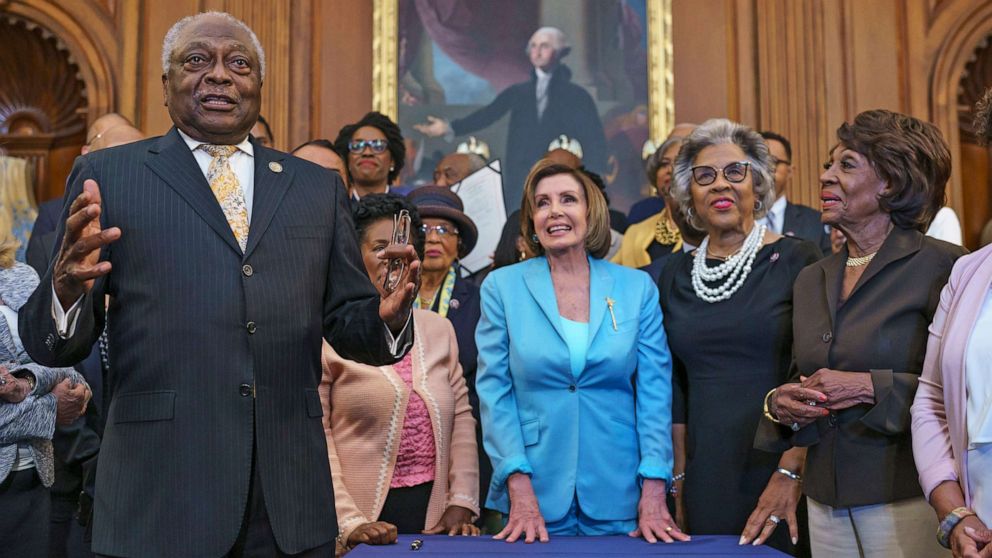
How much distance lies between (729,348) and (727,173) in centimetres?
62

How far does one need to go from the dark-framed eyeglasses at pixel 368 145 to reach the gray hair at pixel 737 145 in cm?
202

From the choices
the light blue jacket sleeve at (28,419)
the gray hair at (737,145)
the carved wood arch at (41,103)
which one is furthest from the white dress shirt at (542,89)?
the light blue jacket sleeve at (28,419)

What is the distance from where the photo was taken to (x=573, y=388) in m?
3.51

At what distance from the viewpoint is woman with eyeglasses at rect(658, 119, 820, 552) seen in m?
3.54

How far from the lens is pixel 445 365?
3881 millimetres

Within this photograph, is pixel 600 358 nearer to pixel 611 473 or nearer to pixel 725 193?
pixel 611 473

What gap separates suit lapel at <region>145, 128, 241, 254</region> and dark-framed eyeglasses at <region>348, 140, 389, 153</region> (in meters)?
3.13

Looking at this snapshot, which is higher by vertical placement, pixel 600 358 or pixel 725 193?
pixel 725 193

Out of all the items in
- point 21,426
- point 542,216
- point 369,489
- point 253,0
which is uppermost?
point 253,0

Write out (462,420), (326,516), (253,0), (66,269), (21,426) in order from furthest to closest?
(253,0), (462,420), (21,426), (326,516), (66,269)

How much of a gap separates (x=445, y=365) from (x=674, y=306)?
80cm

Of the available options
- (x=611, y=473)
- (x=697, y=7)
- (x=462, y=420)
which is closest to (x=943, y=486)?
(x=611, y=473)

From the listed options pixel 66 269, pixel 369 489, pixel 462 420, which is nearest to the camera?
pixel 66 269

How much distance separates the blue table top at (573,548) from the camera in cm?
279
